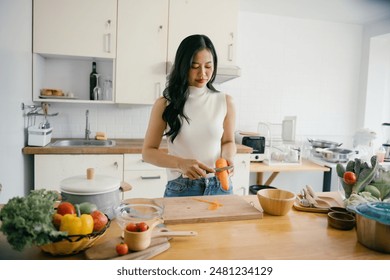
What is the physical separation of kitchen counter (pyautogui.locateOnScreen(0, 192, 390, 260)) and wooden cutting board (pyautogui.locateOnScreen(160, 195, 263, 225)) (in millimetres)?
20

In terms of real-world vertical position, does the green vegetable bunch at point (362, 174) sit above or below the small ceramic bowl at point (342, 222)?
above

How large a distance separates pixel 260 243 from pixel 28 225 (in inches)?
25.3

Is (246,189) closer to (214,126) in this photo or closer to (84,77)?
(214,126)

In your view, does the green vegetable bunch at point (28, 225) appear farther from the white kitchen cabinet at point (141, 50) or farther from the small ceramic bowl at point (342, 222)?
the white kitchen cabinet at point (141, 50)

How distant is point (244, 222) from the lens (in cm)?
117

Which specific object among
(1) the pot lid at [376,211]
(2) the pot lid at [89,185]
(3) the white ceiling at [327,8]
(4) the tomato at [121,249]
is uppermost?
(3) the white ceiling at [327,8]

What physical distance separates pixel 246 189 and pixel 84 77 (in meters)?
1.74

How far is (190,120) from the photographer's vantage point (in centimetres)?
153

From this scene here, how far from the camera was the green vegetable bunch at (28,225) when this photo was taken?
0.77m

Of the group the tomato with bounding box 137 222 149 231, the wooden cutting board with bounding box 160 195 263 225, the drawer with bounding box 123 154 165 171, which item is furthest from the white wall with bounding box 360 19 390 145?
the tomato with bounding box 137 222 149 231

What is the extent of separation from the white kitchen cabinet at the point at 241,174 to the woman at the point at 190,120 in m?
1.16

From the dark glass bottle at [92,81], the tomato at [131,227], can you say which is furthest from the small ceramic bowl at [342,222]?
the dark glass bottle at [92,81]

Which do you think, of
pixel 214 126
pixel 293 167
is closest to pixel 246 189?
pixel 293 167

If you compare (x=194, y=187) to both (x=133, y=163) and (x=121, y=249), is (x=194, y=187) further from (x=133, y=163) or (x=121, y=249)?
(x=133, y=163)
